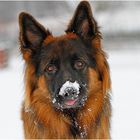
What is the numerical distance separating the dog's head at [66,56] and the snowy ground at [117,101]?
505 millimetres

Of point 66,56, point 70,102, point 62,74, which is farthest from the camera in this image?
point 66,56

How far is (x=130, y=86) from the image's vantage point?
1412 cm

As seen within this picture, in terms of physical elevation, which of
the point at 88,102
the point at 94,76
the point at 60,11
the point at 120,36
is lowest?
the point at 88,102

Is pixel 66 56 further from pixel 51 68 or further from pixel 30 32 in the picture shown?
pixel 30 32

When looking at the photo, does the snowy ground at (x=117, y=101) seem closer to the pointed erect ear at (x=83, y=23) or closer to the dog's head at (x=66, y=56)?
the dog's head at (x=66, y=56)

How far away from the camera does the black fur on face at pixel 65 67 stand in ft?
16.9

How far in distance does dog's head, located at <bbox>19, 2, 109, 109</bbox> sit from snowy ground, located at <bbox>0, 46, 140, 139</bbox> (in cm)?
50

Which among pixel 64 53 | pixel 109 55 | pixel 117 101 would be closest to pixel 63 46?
pixel 64 53

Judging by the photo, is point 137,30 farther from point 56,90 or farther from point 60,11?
point 56,90

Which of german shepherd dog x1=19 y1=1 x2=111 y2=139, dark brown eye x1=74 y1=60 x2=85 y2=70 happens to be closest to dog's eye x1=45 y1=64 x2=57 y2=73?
german shepherd dog x1=19 y1=1 x2=111 y2=139

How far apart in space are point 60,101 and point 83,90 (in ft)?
1.10

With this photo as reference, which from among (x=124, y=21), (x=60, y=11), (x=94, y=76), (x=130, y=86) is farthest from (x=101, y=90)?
(x=124, y=21)

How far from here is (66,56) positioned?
5.35 m

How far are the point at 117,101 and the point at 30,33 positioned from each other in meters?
6.27
